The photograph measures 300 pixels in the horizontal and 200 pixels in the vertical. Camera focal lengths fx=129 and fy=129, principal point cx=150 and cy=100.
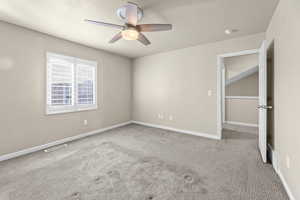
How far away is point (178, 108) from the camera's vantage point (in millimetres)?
4055

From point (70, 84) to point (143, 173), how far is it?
287 cm

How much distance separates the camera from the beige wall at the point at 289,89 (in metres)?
1.33

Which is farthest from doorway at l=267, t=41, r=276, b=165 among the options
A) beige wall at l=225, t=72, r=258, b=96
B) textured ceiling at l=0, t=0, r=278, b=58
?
beige wall at l=225, t=72, r=258, b=96

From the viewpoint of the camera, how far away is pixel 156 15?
2186 millimetres

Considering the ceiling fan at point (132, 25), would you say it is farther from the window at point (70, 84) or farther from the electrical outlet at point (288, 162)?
the electrical outlet at point (288, 162)

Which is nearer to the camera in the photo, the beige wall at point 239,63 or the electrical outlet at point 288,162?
the electrical outlet at point 288,162

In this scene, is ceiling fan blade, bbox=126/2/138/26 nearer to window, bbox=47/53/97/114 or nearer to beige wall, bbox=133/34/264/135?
window, bbox=47/53/97/114

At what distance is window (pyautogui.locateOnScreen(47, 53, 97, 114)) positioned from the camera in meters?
3.00

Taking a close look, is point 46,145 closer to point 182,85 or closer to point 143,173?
point 143,173

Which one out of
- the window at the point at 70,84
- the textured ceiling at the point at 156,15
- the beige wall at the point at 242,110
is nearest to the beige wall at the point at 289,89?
the textured ceiling at the point at 156,15

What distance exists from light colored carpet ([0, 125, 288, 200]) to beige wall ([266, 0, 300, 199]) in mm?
361

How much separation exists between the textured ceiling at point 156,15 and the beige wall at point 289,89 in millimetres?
492

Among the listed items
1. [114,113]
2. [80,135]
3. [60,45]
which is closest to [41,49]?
[60,45]

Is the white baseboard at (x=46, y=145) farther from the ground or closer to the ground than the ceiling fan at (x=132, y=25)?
closer to the ground
